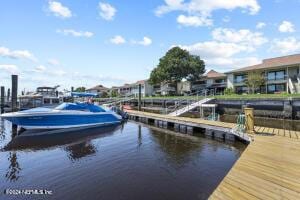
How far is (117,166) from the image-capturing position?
408 inches

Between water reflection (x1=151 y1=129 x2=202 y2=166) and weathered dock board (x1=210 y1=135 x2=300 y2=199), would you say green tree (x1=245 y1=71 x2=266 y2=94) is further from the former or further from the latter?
weathered dock board (x1=210 y1=135 x2=300 y2=199)

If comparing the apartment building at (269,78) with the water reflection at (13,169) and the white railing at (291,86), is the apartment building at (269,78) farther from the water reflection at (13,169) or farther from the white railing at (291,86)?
the water reflection at (13,169)

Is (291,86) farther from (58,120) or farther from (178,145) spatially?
(58,120)

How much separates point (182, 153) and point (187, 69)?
4298 cm

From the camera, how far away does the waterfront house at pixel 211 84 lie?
52.6 m

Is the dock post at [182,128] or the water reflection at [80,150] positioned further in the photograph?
the dock post at [182,128]

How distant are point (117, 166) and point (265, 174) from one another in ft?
19.0

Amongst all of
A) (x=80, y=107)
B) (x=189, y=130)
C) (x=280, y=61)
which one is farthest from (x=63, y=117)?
(x=280, y=61)

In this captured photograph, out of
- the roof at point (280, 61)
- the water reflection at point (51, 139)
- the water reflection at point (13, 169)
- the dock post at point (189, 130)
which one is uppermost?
the roof at point (280, 61)

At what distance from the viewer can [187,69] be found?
2122 inches

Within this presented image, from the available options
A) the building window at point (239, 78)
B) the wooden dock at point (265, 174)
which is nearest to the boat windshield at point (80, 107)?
the wooden dock at point (265, 174)

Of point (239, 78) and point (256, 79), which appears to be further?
point (239, 78)

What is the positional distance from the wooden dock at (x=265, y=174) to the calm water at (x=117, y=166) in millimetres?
1282

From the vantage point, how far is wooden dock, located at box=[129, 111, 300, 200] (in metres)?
5.66
